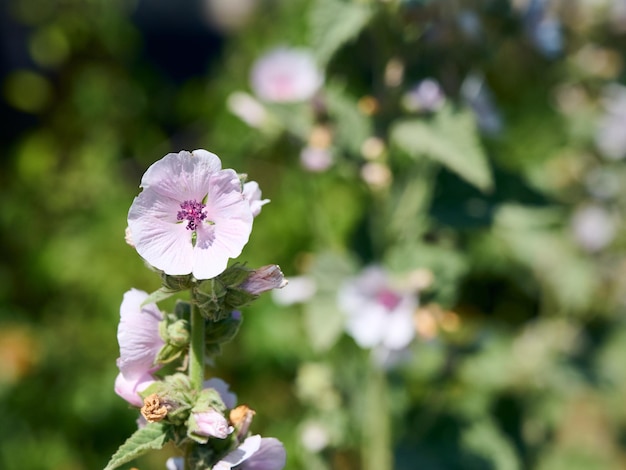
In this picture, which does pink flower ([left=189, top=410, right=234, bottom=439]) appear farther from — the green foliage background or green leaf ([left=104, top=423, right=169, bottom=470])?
the green foliage background

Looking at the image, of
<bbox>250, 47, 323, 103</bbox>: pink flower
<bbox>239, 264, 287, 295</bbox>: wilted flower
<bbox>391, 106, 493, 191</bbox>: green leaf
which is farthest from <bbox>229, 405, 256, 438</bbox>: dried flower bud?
<bbox>250, 47, 323, 103</bbox>: pink flower

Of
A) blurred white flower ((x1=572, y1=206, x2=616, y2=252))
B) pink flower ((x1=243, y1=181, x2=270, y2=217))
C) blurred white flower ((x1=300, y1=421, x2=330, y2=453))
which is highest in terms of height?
blurred white flower ((x1=572, y1=206, x2=616, y2=252))

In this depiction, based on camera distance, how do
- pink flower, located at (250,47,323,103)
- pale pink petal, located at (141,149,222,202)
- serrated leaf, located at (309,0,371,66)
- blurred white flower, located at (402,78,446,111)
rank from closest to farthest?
1. pale pink petal, located at (141,149,222,202)
2. serrated leaf, located at (309,0,371,66)
3. blurred white flower, located at (402,78,446,111)
4. pink flower, located at (250,47,323,103)

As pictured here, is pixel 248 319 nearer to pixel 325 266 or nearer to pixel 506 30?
pixel 325 266

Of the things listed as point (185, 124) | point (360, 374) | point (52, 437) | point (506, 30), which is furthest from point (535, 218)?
point (185, 124)

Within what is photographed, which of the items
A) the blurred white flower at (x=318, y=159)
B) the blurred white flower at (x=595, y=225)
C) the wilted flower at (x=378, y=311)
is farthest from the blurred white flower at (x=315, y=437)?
the blurred white flower at (x=595, y=225)

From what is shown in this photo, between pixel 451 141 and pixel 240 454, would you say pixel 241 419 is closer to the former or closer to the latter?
pixel 240 454
